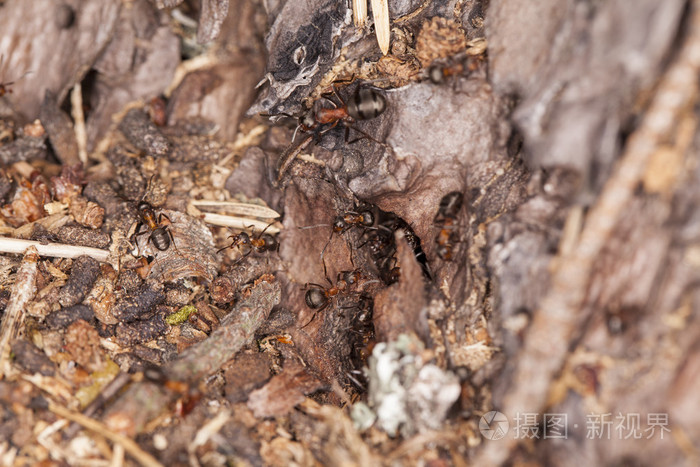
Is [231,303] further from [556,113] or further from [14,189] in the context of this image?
[556,113]

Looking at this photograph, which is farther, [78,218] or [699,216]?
[78,218]

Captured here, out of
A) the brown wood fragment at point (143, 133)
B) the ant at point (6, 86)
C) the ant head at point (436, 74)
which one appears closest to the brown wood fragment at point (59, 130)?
the ant at point (6, 86)

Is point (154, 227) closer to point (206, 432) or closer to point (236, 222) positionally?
point (236, 222)

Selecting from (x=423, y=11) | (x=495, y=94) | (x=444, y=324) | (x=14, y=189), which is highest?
(x=423, y=11)

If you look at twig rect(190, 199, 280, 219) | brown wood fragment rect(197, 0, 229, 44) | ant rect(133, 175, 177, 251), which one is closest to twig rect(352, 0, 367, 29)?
brown wood fragment rect(197, 0, 229, 44)

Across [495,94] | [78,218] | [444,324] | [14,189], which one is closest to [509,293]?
[444,324]

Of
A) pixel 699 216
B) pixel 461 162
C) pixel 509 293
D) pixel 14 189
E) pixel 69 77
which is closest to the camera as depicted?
pixel 699 216

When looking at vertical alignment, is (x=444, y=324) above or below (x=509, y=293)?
below

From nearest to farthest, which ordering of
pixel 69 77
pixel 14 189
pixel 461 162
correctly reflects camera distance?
1. pixel 461 162
2. pixel 14 189
3. pixel 69 77
